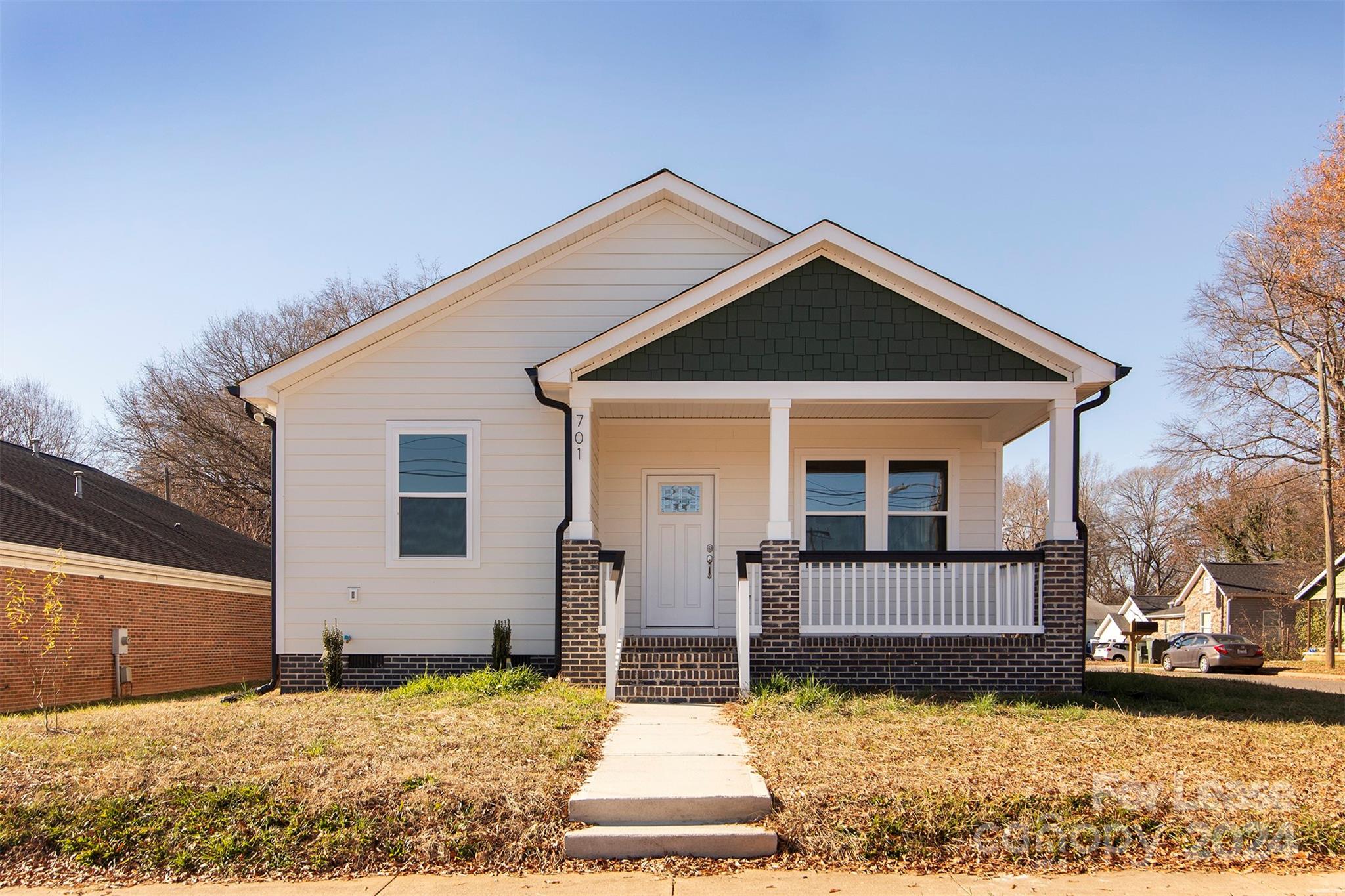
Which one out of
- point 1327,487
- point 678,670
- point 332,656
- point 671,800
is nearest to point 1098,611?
point 1327,487

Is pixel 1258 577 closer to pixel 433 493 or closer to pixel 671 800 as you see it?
pixel 433 493

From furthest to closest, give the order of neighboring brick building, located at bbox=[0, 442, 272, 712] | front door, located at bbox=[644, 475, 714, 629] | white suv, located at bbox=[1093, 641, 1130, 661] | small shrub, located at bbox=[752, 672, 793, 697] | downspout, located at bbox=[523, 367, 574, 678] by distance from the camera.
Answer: white suv, located at bbox=[1093, 641, 1130, 661] < neighboring brick building, located at bbox=[0, 442, 272, 712] < front door, located at bbox=[644, 475, 714, 629] < downspout, located at bbox=[523, 367, 574, 678] < small shrub, located at bbox=[752, 672, 793, 697]

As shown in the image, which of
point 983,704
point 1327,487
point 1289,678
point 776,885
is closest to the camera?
point 776,885

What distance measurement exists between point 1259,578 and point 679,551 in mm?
39003

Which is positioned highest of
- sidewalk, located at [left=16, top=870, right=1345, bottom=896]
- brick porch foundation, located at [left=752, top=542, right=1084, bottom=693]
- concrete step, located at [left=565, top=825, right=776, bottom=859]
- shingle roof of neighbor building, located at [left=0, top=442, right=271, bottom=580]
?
shingle roof of neighbor building, located at [left=0, top=442, right=271, bottom=580]

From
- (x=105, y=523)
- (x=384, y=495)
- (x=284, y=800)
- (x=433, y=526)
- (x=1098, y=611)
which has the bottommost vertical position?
(x=1098, y=611)

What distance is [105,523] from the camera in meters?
18.4

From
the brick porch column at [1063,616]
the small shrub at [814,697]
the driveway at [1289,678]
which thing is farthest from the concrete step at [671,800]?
the driveway at [1289,678]

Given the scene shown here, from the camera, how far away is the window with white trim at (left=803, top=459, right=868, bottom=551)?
13.6 meters

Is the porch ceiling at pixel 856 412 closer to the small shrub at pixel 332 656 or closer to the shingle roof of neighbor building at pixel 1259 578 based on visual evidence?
the small shrub at pixel 332 656

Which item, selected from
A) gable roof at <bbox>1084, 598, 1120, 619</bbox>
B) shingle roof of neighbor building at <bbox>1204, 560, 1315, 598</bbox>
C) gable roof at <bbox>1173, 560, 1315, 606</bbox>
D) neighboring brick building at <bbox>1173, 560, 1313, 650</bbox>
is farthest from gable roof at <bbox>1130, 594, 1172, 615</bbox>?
shingle roof of neighbor building at <bbox>1204, 560, 1315, 598</bbox>

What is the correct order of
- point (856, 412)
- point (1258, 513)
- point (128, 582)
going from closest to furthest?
point (856, 412), point (128, 582), point (1258, 513)

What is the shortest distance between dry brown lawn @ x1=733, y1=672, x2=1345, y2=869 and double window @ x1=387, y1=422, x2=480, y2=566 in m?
4.45

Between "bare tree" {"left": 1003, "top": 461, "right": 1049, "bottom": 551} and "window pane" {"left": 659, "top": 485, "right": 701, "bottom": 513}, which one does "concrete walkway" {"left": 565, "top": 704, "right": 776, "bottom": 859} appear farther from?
"bare tree" {"left": 1003, "top": 461, "right": 1049, "bottom": 551}
